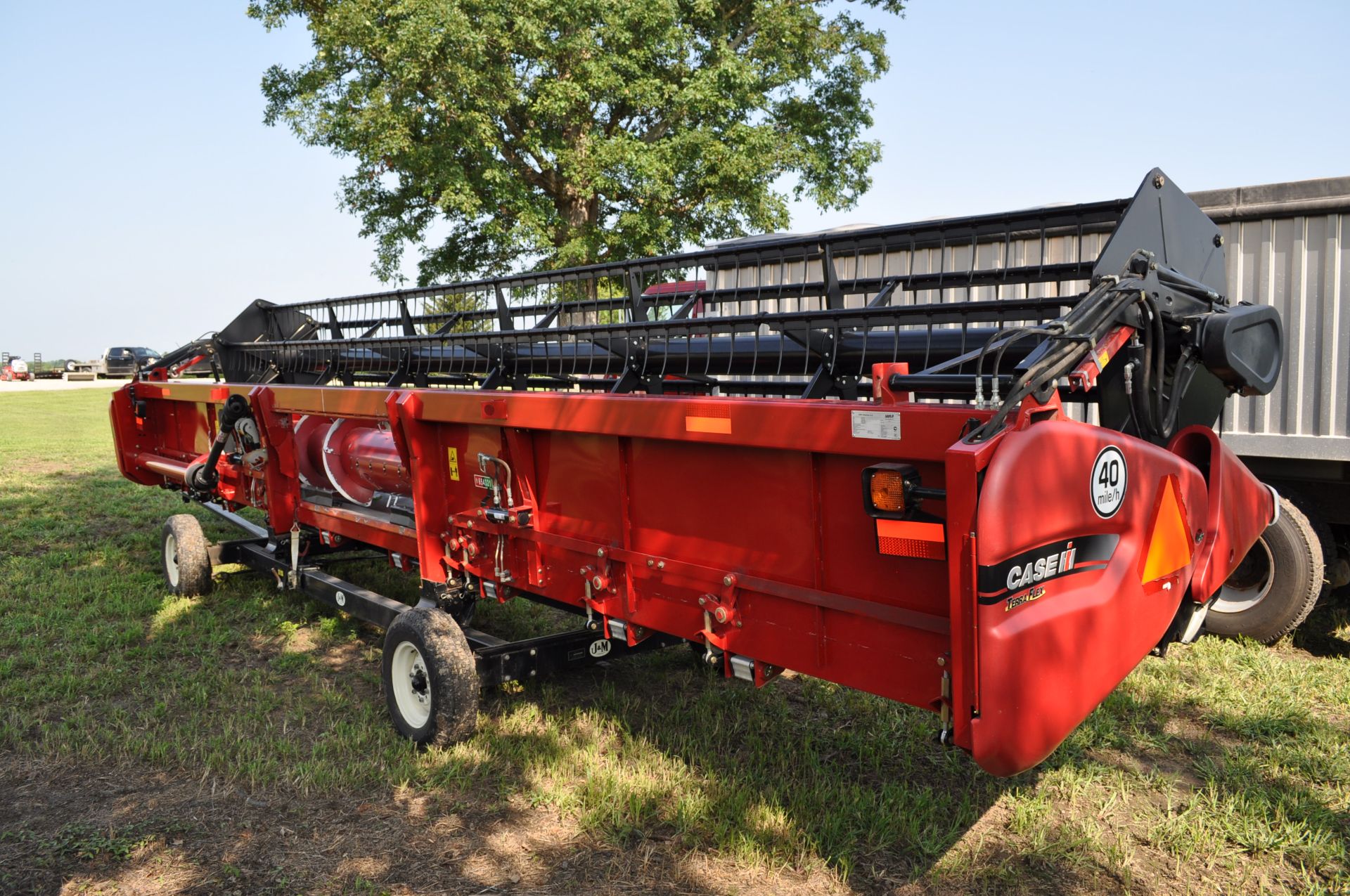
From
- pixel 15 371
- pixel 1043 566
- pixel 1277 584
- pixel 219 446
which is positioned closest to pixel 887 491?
pixel 1043 566

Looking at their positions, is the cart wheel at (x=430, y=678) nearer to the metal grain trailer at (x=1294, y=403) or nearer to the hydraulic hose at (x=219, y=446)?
the hydraulic hose at (x=219, y=446)

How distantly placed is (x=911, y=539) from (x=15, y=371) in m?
50.8

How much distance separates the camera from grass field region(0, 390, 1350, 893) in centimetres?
299

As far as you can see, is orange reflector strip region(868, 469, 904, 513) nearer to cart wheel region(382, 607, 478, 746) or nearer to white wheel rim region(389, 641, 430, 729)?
cart wheel region(382, 607, 478, 746)

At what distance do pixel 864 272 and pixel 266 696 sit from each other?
16.4ft

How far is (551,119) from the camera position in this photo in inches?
637

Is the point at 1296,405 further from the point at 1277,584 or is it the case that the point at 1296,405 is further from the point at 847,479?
the point at 847,479

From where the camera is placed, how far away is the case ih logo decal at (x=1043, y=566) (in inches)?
83.5

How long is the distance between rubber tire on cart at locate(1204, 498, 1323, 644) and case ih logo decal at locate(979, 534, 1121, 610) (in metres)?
3.10

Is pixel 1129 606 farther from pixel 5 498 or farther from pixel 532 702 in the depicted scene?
pixel 5 498

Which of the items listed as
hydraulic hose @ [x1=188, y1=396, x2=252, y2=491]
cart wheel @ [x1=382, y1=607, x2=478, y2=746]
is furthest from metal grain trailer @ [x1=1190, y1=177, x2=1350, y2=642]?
hydraulic hose @ [x1=188, y1=396, x2=252, y2=491]

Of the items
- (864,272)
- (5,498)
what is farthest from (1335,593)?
(5,498)

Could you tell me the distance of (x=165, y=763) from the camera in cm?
378

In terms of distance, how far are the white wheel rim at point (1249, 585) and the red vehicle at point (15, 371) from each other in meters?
49.6
